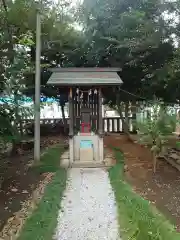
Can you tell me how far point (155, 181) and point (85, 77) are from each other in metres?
3.82

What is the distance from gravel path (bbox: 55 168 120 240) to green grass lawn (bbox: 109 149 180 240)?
0.44 feet

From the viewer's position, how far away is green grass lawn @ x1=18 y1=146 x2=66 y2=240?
12.4ft

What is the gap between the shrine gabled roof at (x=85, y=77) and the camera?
816 cm

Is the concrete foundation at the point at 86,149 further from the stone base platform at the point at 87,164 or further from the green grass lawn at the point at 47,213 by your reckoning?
the green grass lawn at the point at 47,213

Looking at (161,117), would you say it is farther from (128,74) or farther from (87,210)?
A: (128,74)

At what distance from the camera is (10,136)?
455cm

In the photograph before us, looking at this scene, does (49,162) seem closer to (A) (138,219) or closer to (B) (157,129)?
(B) (157,129)

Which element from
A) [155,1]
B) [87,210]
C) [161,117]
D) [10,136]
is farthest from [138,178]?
[155,1]

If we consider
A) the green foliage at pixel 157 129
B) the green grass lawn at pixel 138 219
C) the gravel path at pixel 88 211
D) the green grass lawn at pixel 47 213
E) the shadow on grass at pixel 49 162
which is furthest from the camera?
the shadow on grass at pixel 49 162

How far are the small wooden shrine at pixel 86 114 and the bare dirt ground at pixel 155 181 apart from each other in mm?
1169

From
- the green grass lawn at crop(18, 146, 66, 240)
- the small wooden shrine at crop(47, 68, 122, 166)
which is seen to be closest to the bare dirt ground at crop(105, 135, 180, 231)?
the small wooden shrine at crop(47, 68, 122, 166)

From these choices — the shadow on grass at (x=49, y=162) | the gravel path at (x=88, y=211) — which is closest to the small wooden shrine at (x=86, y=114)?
the shadow on grass at (x=49, y=162)

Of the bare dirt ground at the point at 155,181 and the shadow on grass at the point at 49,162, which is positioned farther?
the shadow on grass at the point at 49,162

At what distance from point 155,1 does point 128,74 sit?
12.1 feet
